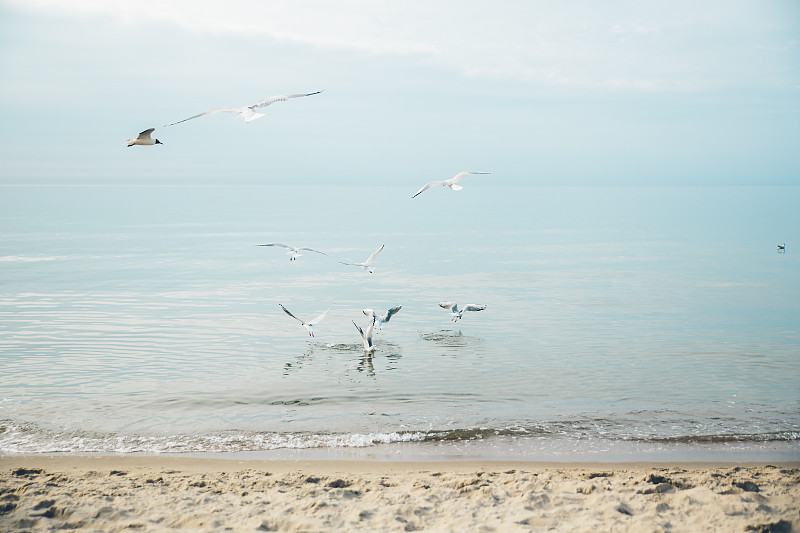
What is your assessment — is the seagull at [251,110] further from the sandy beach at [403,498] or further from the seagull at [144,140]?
the sandy beach at [403,498]

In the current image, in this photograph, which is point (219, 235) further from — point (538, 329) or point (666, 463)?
point (666, 463)

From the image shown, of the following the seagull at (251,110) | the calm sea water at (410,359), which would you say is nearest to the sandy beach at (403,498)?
the calm sea water at (410,359)

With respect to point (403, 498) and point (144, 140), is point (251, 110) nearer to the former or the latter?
point (144, 140)

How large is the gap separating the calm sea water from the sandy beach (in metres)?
1.51

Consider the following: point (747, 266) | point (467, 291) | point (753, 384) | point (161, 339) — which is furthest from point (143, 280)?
point (747, 266)

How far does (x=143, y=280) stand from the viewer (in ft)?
115

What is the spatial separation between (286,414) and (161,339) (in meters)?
9.40

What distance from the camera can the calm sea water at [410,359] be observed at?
39.2 ft

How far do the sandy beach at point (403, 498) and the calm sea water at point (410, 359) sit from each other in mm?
1514

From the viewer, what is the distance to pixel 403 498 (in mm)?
8445

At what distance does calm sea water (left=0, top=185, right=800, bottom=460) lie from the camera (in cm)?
1195

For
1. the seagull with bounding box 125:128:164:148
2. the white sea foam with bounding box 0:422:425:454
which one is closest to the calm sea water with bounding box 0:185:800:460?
the white sea foam with bounding box 0:422:425:454

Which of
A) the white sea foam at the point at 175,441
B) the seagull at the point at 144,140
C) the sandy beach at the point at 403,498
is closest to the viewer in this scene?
the sandy beach at the point at 403,498

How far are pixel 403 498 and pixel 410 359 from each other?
943 cm
